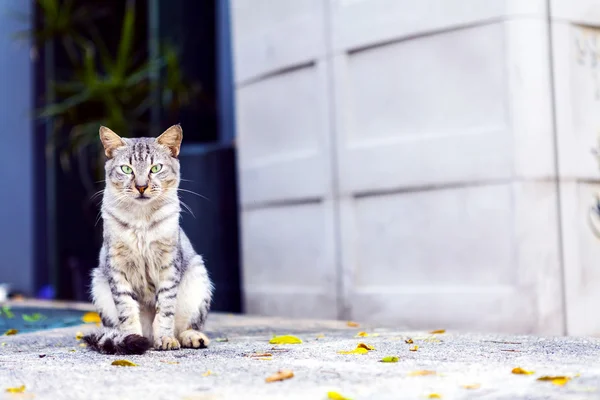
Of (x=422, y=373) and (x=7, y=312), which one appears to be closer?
(x=422, y=373)

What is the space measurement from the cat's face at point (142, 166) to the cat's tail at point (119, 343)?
0.60m

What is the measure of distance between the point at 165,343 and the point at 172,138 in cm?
95

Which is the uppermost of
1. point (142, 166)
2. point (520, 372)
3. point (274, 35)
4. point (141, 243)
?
point (274, 35)

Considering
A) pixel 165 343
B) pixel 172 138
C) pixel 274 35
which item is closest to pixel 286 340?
pixel 165 343

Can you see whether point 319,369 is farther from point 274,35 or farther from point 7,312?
point 7,312

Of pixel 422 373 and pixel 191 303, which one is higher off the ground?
pixel 191 303

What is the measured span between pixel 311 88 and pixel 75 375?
303 cm

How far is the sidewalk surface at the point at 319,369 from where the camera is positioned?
8.59 feet

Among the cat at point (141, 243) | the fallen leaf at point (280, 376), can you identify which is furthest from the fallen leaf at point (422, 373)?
the cat at point (141, 243)

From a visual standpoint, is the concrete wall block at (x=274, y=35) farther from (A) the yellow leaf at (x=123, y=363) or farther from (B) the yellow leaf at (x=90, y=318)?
(A) the yellow leaf at (x=123, y=363)

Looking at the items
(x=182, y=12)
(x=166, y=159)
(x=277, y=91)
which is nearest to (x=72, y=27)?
(x=182, y=12)

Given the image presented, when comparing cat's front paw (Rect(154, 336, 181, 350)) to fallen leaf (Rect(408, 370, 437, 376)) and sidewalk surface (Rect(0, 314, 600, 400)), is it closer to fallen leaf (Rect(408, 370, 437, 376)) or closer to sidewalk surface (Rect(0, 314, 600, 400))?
sidewalk surface (Rect(0, 314, 600, 400))

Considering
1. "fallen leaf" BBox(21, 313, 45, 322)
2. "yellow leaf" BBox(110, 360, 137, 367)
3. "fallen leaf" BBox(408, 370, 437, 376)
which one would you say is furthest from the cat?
"fallen leaf" BBox(21, 313, 45, 322)

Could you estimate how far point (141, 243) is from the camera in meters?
3.69
